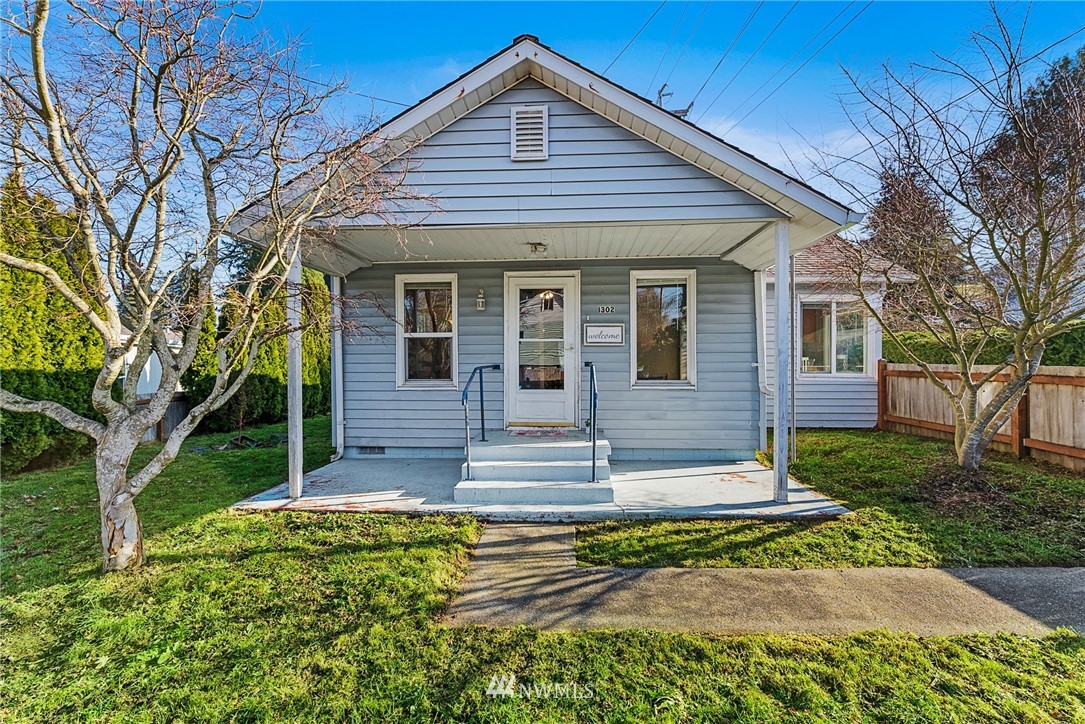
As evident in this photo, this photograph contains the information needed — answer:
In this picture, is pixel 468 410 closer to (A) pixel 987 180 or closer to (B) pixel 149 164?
(B) pixel 149 164

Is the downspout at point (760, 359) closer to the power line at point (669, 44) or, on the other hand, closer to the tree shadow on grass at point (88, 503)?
the tree shadow on grass at point (88, 503)

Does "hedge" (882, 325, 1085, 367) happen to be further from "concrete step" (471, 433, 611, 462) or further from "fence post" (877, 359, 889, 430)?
"concrete step" (471, 433, 611, 462)

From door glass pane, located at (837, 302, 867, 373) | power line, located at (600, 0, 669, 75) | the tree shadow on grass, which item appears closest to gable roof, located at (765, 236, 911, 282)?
door glass pane, located at (837, 302, 867, 373)

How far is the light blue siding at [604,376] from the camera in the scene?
6.83 meters

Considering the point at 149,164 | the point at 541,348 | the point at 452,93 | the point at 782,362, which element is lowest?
the point at 782,362

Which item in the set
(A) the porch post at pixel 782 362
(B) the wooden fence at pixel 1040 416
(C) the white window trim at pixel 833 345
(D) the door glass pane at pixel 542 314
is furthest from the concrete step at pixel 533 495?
(C) the white window trim at pixel 833 345

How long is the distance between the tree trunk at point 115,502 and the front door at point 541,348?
433 cm

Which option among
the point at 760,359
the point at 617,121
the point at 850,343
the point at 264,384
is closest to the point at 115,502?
the point at 617,121

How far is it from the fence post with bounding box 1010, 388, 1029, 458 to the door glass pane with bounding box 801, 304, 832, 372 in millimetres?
3337

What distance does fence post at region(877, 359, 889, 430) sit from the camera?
9430 millimetres

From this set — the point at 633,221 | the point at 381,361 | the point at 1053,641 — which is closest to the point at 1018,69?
the point at 633,221

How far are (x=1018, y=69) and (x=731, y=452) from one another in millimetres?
5097

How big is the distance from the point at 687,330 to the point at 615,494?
9.41 feet

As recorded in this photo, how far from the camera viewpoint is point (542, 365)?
23.0ft
